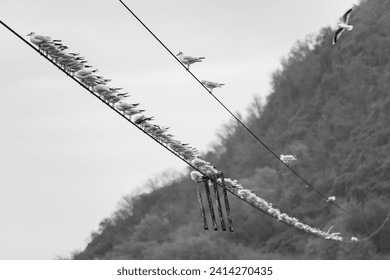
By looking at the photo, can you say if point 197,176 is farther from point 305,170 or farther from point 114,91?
point 305,170

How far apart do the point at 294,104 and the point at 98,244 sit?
30.3 m

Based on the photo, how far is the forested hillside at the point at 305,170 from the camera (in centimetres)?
11769

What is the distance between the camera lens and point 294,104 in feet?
479

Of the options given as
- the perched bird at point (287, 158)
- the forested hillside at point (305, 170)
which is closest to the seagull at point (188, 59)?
the perched bird at point (287, 158)

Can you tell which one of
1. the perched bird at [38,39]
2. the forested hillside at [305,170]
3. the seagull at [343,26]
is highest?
the forested hillside at [305,170]

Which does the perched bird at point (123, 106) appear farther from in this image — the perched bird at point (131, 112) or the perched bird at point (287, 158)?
the perched bird at point (287, 158)

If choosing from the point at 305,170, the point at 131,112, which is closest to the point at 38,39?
the point at 131,112

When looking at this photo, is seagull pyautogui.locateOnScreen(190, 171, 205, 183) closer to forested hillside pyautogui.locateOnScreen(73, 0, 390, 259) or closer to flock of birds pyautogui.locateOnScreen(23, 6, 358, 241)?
flock of birds pyautogui.locateOnScreen(23, 6, 358, 241)

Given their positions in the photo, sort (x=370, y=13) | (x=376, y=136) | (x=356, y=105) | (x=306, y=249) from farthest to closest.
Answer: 1. (x=370, y=13)
2. (x=356, y=105)
3. (x=376, y=136)
4. (x=306, y=249)

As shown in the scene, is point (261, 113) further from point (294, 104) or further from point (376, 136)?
point (376, 136)

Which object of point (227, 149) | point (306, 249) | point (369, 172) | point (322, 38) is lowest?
point (306, 249)

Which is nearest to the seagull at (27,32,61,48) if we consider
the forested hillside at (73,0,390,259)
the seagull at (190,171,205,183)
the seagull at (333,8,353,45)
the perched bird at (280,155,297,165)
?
the seagull at (190,171,205,183)

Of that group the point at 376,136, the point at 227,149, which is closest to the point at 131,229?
the point at 227,149

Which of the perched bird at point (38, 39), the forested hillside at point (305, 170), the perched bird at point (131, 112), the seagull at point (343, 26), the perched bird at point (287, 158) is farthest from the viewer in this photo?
the forested hillside at point (305, 170)
